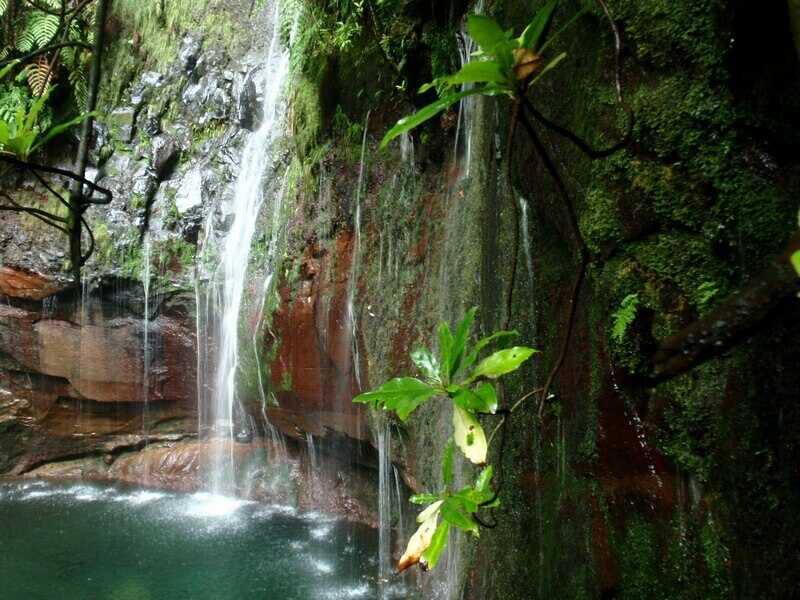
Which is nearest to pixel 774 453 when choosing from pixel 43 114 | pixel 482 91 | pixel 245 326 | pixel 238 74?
pixel 482 91

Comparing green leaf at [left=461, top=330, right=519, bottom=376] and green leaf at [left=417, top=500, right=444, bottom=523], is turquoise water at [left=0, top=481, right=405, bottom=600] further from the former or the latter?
green leaf at [left=461, top=330, right=519, bottom=376]

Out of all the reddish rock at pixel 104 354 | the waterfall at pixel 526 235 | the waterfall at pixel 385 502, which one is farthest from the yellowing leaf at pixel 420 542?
the reddish rock at pixel 104 354

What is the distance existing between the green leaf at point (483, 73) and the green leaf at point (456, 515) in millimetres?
1212

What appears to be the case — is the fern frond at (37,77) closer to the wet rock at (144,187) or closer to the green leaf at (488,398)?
the wet rock at (144,187)

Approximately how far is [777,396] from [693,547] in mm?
568

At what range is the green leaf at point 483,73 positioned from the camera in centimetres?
144

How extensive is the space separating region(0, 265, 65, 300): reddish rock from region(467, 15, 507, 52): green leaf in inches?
301

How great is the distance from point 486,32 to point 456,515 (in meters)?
1.32

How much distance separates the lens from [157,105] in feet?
27.6

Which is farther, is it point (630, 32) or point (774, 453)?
point (630, 32)

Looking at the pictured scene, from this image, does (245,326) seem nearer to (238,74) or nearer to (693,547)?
(238,74)

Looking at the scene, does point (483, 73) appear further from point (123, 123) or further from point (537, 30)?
point (123, 123)

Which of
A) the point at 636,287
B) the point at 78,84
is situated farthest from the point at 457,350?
the point at 78,84

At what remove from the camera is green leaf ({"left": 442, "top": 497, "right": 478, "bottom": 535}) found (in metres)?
1.82
